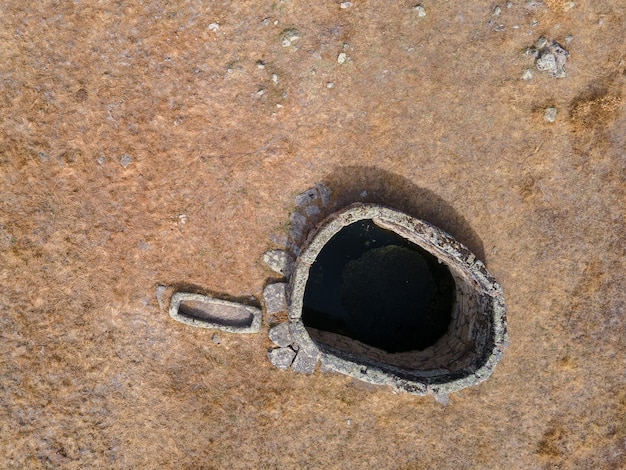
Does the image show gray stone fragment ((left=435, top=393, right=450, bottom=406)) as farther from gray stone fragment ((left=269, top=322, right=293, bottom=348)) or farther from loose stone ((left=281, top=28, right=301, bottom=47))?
loose stone ((left=281, top=28, right=301, bottom=47))

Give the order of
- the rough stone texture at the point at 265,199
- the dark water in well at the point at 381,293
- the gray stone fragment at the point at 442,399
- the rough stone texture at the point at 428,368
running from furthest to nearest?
the dark water in well at the point at 381,293, the gray stone fragment at the point at 442,399, the rough stone texture at the point at 265,199, the rough stone texture at the point at 428,368

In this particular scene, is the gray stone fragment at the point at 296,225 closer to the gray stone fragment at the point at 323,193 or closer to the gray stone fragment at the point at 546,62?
the gray stone fragment at the point at 323,193

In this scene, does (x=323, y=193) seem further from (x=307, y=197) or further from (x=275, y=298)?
(x=275, y=298)

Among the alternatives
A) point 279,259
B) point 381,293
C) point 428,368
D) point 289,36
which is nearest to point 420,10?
point 289,36

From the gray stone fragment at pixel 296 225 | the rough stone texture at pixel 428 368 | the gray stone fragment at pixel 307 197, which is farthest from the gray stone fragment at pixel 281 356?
the gray stone fragment at pixel 307 197

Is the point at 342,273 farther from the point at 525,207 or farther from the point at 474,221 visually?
the point at 525,207

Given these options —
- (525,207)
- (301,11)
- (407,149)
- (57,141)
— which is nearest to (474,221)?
(525,207)
